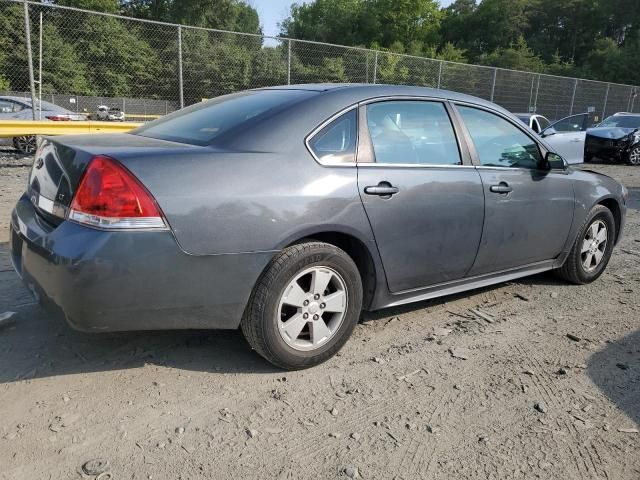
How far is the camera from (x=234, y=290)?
2600 mm

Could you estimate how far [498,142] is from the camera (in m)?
3.83

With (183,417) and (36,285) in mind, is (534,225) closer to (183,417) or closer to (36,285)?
(183,417)

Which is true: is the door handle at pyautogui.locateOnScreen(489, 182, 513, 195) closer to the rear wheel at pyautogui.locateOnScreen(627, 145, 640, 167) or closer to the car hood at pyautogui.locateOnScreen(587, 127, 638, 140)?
the car hood at pyautogui.locateOnScreen(587, 127, 638, 140)

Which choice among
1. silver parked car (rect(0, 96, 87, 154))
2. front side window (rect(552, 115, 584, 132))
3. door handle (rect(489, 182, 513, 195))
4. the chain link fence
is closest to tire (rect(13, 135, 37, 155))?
silver parked car (rect(0, 96, 87, 154))

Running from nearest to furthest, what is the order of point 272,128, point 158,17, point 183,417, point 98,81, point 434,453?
1. point 434,453
2. point 183,417
3. point 272,128
4. point 98,81
5. point 158,17

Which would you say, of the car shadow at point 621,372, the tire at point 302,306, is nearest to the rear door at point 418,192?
the tire at point 302,306

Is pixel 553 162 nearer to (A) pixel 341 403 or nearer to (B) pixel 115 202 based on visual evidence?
(A) pixel 341 403

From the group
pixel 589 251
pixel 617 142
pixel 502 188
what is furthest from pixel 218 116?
pixel 617 142

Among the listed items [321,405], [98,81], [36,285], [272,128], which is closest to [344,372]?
[321,405]

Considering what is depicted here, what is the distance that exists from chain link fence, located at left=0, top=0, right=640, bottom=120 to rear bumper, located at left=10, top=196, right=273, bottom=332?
→ 836 centimetres

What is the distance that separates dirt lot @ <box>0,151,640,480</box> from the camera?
2.21 m

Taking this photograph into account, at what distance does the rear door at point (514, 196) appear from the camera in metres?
3.62

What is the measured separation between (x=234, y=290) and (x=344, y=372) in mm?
808

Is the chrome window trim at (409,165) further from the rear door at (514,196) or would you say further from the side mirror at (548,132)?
the side mirror at (548,132)
